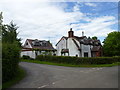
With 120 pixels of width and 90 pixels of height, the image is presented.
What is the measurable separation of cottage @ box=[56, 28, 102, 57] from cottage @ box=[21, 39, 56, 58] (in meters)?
3.59

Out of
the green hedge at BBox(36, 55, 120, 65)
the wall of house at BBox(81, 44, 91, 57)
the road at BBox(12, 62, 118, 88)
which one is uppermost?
the wall of house at BBox(81, 44, 91, 57)

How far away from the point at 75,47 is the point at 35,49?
10.7 meters

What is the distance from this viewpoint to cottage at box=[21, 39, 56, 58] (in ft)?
118

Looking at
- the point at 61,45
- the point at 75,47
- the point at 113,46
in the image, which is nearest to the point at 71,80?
the point at 75,47

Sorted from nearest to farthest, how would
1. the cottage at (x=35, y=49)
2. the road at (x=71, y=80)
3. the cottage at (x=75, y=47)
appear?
the road at (x=71, y=80)
the cottage at (x=75, y=47)
the cottage at (x=35, y=49)

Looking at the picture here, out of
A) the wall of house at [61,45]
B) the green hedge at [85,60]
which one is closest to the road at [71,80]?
the green hedge at [85,60]

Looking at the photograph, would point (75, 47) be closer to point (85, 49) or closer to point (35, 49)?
point (85, 49)

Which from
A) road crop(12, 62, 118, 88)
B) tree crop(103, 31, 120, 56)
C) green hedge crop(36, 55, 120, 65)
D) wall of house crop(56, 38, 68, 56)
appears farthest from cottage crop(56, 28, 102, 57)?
road crop(12, 62, 118, 88)

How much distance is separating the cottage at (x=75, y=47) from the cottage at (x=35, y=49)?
359 cm

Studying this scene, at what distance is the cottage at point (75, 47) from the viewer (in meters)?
34.3

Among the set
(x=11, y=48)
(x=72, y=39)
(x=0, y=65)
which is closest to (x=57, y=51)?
(x=72, y=39)

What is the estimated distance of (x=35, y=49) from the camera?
3478cm

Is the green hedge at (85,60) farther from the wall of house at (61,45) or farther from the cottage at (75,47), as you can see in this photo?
the wall of house at (61,45)

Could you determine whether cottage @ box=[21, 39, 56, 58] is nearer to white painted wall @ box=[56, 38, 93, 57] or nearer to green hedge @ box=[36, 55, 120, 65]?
white painted wall @ box=[56, 38, 93, 57]
